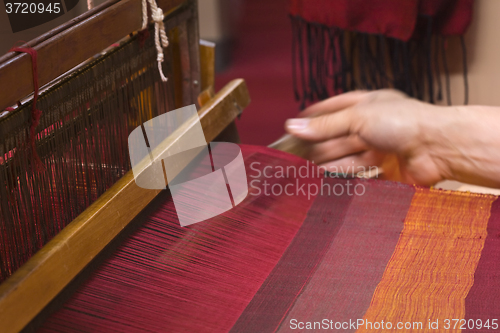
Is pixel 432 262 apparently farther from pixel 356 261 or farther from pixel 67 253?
pixel 67 253

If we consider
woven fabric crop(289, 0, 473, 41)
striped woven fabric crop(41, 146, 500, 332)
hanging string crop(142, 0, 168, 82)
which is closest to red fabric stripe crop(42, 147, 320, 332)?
striped woven fabric crop(41, 146, 500, 332)

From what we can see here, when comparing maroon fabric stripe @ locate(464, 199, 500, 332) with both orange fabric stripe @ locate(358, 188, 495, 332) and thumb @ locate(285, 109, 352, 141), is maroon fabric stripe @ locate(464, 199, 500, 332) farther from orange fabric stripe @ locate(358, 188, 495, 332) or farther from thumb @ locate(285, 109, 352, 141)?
thumb @ locate(285, 109, 352, 141)

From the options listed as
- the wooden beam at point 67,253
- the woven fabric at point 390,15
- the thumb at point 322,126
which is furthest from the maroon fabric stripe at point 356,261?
the woven fabric at point 390,15

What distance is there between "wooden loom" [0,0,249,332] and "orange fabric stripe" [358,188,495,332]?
15.3 inches

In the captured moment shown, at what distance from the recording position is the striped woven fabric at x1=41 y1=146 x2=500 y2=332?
0.68 metres

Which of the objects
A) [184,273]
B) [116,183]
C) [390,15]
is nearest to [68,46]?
[116,183]

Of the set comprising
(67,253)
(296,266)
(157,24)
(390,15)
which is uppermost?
(157,24)

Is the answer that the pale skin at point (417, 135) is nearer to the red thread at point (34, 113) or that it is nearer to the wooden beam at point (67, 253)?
the wooden beam at point (67, 253)

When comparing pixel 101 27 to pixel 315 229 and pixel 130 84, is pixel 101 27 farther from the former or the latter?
pixel 315 229

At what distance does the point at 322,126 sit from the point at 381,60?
71 cm

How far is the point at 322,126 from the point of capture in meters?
1.03

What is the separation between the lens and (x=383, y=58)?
1.62 metres

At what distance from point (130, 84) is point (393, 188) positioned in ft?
1.76

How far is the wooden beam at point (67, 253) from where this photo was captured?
59cm
